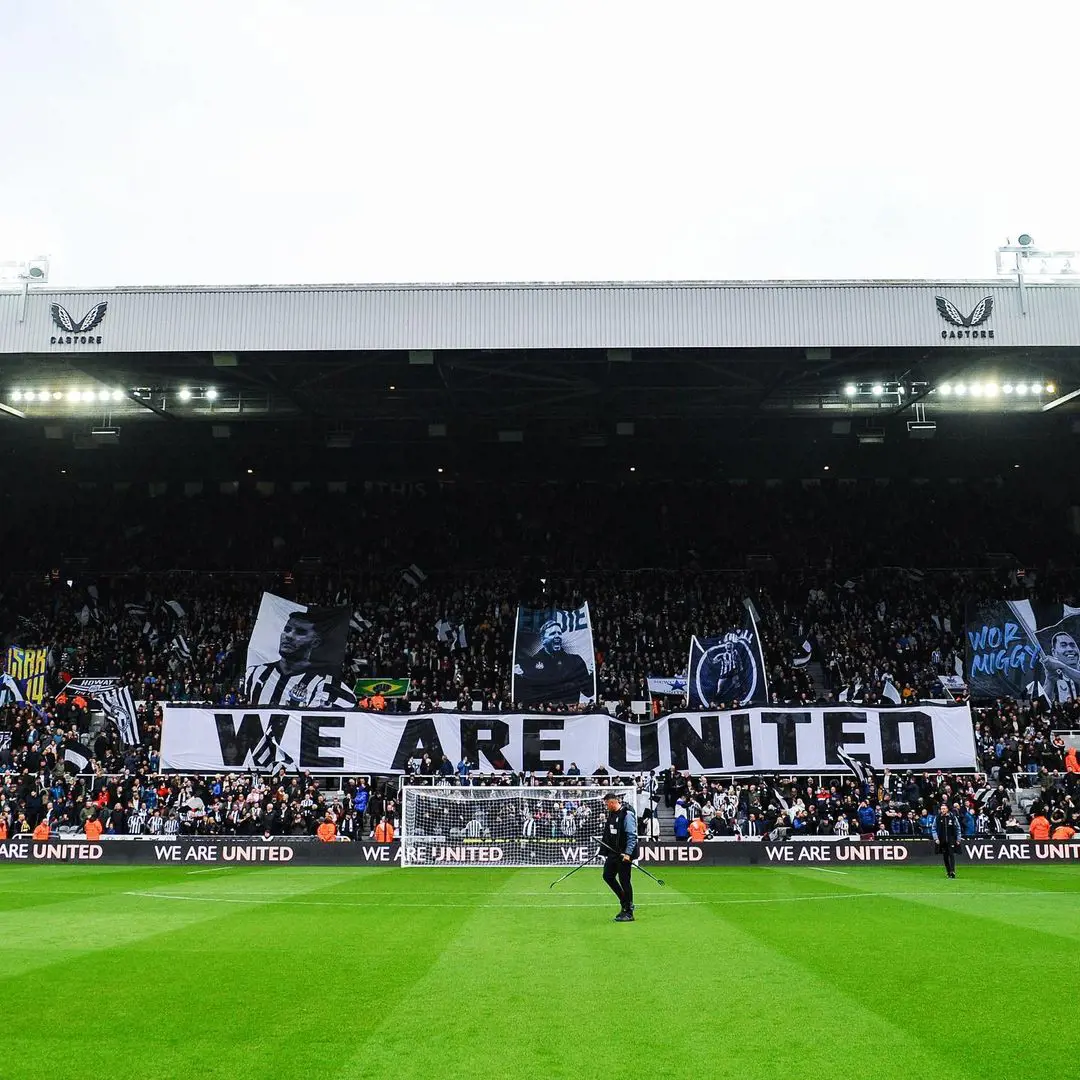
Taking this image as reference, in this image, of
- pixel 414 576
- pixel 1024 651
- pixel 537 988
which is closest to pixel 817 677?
pixel 1024 651

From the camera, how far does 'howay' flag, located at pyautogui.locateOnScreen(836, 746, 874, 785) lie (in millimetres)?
37562

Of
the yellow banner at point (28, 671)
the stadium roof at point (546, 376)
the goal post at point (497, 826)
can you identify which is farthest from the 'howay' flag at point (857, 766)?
the yellow banner at point (28, 671)

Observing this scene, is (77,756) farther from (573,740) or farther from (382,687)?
(573,740)

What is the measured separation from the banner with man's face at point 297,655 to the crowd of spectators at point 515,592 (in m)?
1.65

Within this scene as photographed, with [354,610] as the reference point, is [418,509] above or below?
above

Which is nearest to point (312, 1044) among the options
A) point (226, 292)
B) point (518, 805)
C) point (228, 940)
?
point (228, 940)

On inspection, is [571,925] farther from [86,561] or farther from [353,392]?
[86,561]

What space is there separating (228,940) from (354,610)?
108 ft

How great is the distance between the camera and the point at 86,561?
51.2m

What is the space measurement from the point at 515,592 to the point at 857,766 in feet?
56.0

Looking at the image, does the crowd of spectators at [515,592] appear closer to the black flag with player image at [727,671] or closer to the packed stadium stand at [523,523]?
the packed stadium stand at [523,523]

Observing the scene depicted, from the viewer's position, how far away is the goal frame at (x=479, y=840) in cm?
3169

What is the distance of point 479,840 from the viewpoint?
32.1m

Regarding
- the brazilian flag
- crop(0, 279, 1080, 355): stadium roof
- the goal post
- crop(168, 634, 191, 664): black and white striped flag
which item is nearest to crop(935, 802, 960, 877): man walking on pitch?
the goal post
